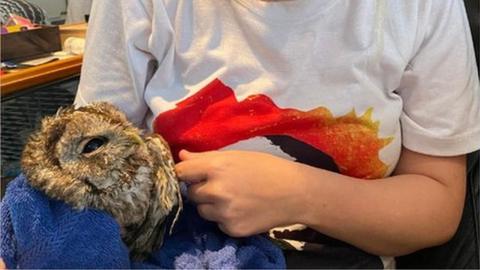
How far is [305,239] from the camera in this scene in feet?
2.04

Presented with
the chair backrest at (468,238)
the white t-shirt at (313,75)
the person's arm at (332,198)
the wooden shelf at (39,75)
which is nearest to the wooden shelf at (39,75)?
the wooden shelf at (39,75)

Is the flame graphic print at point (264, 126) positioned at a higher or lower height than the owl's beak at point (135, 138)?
lower

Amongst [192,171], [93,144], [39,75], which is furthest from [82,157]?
[39,75]

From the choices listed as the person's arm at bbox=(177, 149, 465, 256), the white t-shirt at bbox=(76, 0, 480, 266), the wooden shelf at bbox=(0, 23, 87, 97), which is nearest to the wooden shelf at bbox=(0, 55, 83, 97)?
the wooden shelf at bbox=(0, 23, 87, 97)

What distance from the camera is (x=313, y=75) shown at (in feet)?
1.95

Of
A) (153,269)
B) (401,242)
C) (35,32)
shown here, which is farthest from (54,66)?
(401,242)

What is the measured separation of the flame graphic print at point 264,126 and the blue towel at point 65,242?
0.15m

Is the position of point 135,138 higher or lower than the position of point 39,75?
higher

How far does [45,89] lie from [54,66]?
43mm

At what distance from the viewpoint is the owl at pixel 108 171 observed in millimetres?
442

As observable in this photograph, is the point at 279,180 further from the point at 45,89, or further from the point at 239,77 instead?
the point at 45,89

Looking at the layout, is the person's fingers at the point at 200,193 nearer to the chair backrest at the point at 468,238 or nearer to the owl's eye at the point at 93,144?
the owl's eye at the point at 93,144

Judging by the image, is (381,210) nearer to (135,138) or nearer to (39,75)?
(135,138)

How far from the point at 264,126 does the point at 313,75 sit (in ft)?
0.27
